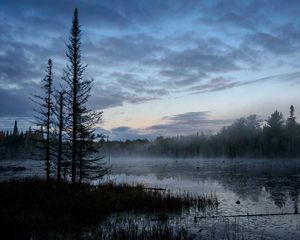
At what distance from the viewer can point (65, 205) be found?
1764 cm

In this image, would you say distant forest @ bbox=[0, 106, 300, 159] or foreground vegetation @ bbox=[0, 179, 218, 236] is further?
distant forest @ bbox=[0, 106, 300, 159]

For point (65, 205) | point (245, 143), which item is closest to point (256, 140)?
point (245, 143)

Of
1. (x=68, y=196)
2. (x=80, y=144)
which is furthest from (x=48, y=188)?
(x=80, y=144)

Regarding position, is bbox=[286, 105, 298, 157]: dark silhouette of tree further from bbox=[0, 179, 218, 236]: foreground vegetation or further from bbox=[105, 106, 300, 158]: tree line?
bbox=[0, 179, 218, 236]: foreground vegetation

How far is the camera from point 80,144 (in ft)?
88.2

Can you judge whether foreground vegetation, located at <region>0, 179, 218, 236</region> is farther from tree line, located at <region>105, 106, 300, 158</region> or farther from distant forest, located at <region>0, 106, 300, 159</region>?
tree line, located at <region>105, 106, 300, 158</region>

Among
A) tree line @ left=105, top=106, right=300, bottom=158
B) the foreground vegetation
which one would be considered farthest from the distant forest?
the foreground vegetation

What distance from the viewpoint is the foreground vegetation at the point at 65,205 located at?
46.0 ft

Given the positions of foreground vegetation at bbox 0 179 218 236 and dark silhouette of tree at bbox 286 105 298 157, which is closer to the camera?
foreground vegetation at bbox 0 179 218 236

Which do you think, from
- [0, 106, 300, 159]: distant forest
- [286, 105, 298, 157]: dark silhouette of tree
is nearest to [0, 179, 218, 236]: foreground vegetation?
[0, 106, 300, 159]: distant forest

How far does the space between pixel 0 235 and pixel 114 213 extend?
7.90 m

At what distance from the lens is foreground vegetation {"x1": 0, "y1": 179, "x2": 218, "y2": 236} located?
46.0 ft

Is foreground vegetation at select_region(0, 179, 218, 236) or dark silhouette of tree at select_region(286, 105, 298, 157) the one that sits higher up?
dark silhouette of tree at select_region(286, 105, 298, 157)

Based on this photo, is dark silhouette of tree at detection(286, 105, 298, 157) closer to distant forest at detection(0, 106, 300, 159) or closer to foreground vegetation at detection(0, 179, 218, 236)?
distant forest at detection(0, 106, 300, 159)
